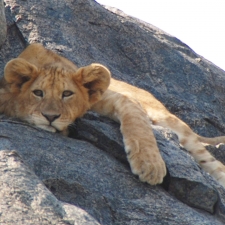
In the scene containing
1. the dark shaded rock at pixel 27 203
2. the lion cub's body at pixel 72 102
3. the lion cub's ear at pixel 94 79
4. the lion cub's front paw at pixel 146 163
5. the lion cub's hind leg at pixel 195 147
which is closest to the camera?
the dark shaded rock at pixel 27 203

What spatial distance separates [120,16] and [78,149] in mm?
3341

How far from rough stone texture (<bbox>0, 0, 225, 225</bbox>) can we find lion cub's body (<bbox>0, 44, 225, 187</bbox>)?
0.10m

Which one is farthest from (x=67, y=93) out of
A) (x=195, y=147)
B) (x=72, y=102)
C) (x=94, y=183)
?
(x=195, y=147)

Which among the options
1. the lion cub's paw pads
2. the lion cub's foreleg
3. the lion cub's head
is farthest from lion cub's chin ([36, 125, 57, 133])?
the lion cub's paw pads

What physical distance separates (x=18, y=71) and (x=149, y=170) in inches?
46.9

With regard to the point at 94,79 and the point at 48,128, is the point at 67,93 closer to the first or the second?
the point at 94,79

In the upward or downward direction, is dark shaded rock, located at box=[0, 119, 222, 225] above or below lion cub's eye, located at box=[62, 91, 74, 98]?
below

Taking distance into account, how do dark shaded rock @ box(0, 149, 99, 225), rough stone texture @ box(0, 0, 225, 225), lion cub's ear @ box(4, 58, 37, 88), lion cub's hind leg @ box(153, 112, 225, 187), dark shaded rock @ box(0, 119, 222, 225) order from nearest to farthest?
dark shaded rock @ box(0, 149, 99, 225) → rough stone texture @ box(0, 0, 225, 225) → dark shaded rock @ box(0, 119, 222, 225) → lion cub's ear @ box(4, 58, 37, 88) → lion cub's hind leg @ box(153, 112, 225, 187)

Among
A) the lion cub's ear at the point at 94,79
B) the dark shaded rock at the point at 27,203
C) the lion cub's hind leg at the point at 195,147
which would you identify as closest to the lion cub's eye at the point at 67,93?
the lion cub's ear at the point at 94,79

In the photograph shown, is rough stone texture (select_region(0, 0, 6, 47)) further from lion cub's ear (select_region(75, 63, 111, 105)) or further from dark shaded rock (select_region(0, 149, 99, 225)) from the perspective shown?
dark shaded rock (select_region(0, 149, 99, 225))

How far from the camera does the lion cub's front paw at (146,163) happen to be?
493cm

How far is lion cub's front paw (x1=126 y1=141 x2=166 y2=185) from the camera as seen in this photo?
493 centimetres

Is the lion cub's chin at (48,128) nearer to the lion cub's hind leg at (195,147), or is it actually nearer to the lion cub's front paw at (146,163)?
the lion cub's front paw at (146,163)

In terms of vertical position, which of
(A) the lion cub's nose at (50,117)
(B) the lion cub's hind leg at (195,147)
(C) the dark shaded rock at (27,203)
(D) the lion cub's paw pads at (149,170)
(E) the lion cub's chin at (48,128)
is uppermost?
(C) the dark shaded rock at (27,203)
